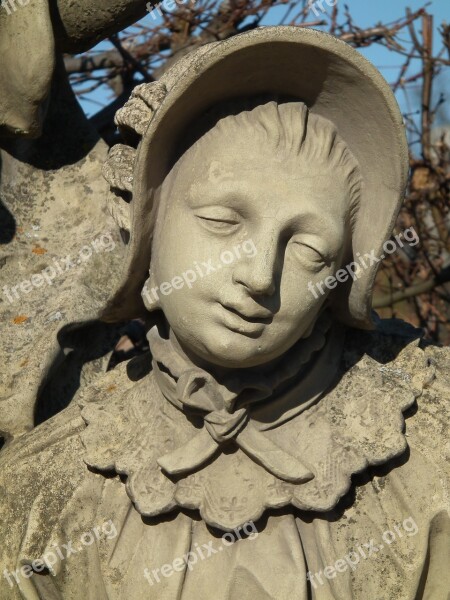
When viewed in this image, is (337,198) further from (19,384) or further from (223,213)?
(19,384)

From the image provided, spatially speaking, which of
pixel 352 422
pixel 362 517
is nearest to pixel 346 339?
pixel 352 422

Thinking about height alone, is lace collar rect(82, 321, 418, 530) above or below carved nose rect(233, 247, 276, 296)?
below

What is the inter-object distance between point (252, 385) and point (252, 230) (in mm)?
301

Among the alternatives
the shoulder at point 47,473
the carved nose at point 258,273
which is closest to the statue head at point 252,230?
the carved nose at point 258,273

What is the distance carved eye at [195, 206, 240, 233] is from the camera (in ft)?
5.93

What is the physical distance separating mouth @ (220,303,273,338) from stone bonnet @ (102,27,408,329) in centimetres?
23

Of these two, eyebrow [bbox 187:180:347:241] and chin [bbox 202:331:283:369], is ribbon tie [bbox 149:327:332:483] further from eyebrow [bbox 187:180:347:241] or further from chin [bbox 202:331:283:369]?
eyebrow [bbox 187:180:347:241]

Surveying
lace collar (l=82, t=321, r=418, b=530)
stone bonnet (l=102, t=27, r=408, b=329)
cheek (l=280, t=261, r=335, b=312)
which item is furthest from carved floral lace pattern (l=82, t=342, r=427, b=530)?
cheek (l=280, t=261, r=335, b=312)

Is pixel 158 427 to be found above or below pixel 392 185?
below

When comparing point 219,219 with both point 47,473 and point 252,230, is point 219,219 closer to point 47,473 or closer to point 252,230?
point 252,230

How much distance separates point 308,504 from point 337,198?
1.80ft

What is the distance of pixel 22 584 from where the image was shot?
82.7 inches

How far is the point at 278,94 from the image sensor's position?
188 cm

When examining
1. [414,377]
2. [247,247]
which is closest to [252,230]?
[247,247]
